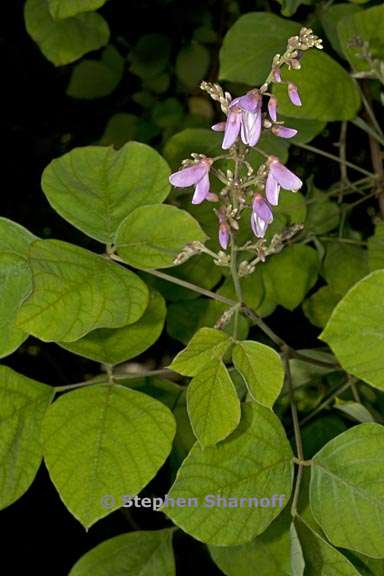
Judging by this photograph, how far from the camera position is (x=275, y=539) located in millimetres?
1123

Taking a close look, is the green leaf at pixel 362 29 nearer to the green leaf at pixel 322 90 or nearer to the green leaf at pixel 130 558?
the green leaf at pixel 322 90

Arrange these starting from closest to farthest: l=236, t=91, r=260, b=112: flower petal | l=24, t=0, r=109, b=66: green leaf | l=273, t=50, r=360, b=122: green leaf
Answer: l=236, t=91, r=260, b=112: flower petal
l=273, t=50, r=360, b=122: green leaf
l=24, t=0, r=109, b=66: green leaf

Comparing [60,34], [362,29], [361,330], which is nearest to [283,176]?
[361,330]

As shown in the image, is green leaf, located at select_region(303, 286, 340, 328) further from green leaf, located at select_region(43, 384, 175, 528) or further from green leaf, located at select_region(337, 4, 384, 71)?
green leaf, located at select_region(43, 384, 175, 528)

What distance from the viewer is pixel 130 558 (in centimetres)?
121

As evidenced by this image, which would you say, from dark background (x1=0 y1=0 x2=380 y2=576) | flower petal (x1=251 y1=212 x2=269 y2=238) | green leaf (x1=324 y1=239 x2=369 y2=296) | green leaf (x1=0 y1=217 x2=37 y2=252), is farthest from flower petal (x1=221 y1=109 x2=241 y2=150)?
dark background (x1=0 y1=0 x2=380 y2=576)

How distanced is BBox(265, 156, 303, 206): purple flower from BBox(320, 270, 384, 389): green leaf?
0.50 ft

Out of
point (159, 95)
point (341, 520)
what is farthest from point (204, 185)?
point (159, 95)

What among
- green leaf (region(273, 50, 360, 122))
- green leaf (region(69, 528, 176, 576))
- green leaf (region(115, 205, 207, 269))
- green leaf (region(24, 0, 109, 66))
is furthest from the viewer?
green leaf (region(24, 0, 109, 66))

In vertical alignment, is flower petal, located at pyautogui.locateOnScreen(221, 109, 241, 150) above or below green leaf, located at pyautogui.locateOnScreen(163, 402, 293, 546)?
above

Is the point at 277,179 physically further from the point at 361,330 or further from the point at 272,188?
the point at 361,330

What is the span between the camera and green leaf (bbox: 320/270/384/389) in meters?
0.97

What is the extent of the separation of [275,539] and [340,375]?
47 centimetres

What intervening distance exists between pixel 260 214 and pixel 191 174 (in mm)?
88
